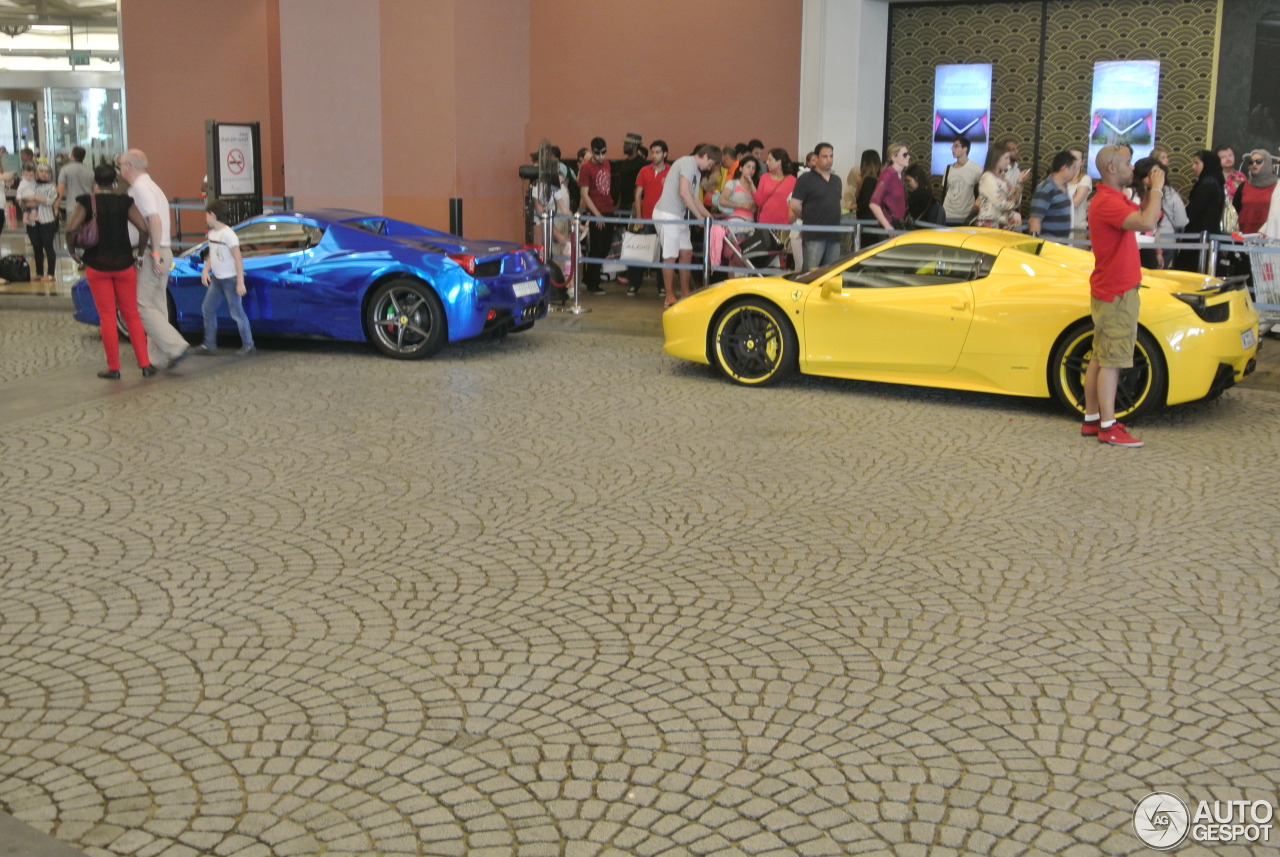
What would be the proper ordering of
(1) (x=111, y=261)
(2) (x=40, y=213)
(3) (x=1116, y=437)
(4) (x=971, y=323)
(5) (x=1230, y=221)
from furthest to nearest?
1. (2) (x=40, y=213)
2. (5) (x=1230, y=221)
3. (1) (x=111, y=261)
4. (4) (x=971, y=323)
5. (3) (x=1116, y=437)

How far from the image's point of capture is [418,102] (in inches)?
727

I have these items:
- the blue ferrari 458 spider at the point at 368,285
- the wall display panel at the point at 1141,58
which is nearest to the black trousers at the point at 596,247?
the blue ferrari 458 spider at the point at 368,285

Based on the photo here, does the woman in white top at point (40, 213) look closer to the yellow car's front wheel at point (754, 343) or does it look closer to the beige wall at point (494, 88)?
the beige wall at point (494, 88)

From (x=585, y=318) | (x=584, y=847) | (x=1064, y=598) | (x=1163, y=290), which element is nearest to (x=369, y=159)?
(x=585, y=318)

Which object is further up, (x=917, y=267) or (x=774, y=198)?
(x=774, y=198)

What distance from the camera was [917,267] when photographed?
10062 millimetres

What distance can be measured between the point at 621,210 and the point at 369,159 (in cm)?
374

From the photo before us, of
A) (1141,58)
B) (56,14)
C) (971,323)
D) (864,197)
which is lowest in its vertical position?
(971,323)

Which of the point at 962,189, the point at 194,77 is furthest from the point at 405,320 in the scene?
the point at 194,77

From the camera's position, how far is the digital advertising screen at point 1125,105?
57.7 feet

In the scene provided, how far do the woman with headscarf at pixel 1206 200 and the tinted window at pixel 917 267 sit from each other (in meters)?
4.86

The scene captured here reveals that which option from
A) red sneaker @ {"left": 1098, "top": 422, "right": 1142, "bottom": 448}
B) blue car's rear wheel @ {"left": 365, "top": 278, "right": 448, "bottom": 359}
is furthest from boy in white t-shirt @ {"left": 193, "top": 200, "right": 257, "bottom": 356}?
red sneaker @ {"left": 1098, "top": 422, "right": 1142, "bottom": 448}

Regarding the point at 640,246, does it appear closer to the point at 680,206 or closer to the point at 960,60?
the point at 680,206

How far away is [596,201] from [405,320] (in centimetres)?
588
